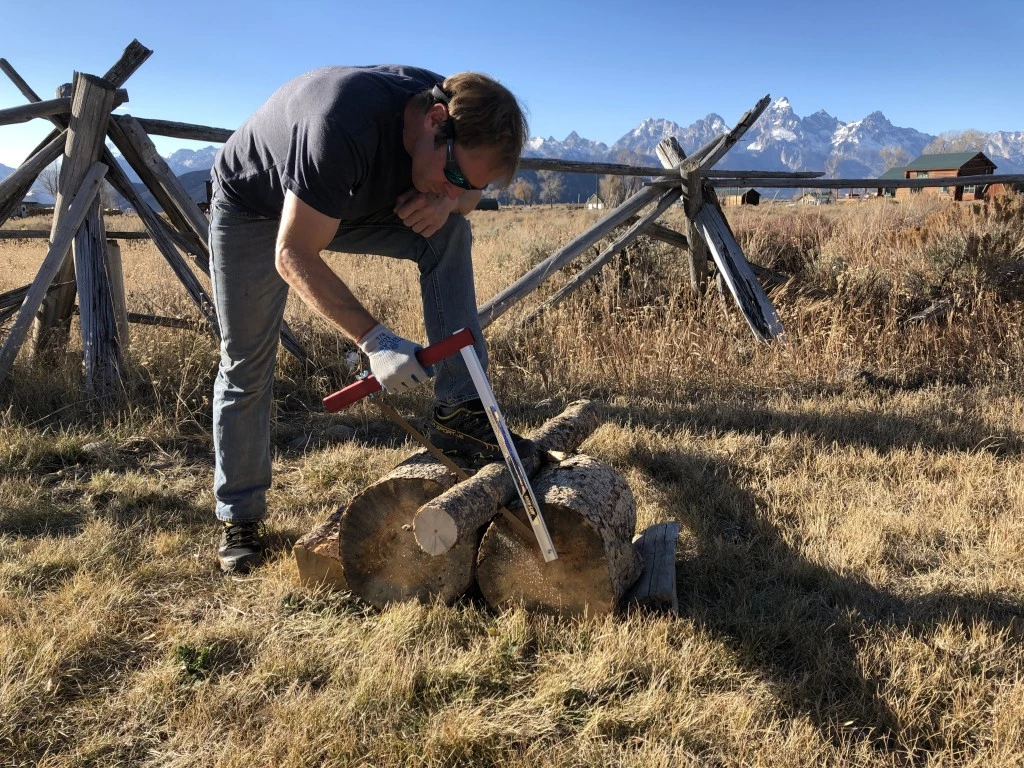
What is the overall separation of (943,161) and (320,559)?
83220 millimetres

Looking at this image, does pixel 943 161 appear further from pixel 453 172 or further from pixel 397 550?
pixel 397 550

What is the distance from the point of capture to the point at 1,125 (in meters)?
4.26

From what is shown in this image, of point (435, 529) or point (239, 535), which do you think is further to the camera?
point (239, 535)

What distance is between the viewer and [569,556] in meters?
2.59

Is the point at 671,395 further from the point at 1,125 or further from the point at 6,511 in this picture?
the point at 1,125

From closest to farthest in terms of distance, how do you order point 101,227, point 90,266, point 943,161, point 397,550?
point 397,550, point 90,266, point 101,227, point 943,161

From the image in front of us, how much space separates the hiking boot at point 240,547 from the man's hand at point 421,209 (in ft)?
4.96

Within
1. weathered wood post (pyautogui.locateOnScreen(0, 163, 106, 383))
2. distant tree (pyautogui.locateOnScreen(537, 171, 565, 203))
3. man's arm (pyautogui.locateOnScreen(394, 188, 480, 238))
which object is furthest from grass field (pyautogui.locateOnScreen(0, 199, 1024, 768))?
distant tree (pyautogui.locateOnScreen(537, 171, 565, 203))

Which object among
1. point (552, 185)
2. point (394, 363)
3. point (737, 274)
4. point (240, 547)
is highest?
point (552, 185)

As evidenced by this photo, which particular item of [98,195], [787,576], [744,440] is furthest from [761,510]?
[98,195]

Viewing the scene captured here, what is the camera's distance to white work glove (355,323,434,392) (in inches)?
87.0

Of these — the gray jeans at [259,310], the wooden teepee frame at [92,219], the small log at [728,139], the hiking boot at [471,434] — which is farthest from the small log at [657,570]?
the small log at [728,139]

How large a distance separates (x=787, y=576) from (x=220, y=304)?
2593mm

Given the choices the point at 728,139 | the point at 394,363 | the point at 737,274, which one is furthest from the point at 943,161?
the point at 394,363
